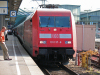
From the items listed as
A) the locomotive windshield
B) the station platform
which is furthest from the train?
the station platform

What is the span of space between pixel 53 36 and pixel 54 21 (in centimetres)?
84

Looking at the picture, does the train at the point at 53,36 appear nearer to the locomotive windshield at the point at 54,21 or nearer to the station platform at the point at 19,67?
the locomotive windshield at the point at 54,21

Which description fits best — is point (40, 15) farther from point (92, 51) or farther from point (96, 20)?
point (96, 20)

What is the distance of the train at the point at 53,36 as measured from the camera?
10.7m

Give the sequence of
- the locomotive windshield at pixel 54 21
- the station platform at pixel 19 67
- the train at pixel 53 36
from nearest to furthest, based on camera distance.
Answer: the station platform at pixel 19 67
the train at pixel 53 36
the locomotive windshield at pixel 54 21

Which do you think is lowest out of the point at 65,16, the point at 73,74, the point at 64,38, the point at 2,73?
the point at 73,74

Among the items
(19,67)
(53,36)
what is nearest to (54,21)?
(53,36)

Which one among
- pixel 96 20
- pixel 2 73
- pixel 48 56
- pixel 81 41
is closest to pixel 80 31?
pixel 81 41

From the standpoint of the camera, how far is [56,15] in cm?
1109

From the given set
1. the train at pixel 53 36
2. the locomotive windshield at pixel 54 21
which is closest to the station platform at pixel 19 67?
the train at pixel 53 36

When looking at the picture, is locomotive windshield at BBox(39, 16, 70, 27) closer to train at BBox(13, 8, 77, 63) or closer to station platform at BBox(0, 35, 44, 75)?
train at BBox(13, 8, 77, 63)

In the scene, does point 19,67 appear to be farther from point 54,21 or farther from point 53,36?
point 54,21

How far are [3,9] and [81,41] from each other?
739cm

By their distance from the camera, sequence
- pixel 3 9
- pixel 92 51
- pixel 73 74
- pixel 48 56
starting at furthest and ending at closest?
pixel 92 51
pixel 3 9
pixel 48 56
pixel 73 74
